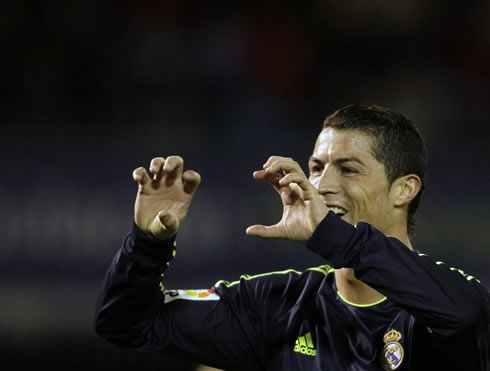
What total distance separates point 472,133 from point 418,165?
325cm

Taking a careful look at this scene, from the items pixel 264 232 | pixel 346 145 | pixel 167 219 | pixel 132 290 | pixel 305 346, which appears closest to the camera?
pixel 264 232

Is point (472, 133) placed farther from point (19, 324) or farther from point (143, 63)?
point (19, 324)

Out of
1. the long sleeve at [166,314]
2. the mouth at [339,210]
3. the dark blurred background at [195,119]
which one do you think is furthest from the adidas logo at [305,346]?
the dark blurred background at [195,119]

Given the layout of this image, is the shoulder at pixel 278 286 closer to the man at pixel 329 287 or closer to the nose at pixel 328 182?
the man at pixel 329 287

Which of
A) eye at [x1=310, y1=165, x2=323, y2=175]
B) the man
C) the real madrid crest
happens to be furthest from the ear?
the real madrid crest

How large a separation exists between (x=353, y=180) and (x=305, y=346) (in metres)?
0.65

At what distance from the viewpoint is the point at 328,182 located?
322 cm

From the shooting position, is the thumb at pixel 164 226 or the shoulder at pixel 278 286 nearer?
the thumb at pixel 164 226

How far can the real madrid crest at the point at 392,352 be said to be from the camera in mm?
2924

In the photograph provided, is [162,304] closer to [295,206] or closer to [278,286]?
[278,286]

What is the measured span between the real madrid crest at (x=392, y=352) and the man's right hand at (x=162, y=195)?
2.78 ft

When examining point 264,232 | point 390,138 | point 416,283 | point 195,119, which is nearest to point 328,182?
point 390,138

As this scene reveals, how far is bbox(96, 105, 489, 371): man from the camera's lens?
2613 millimetres

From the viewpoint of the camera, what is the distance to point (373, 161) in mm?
3275
